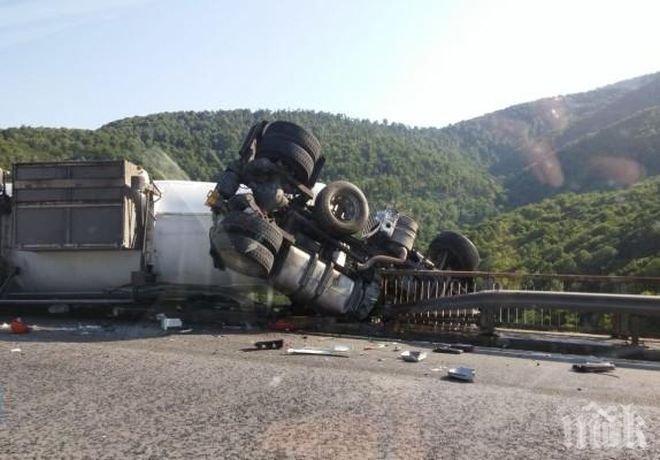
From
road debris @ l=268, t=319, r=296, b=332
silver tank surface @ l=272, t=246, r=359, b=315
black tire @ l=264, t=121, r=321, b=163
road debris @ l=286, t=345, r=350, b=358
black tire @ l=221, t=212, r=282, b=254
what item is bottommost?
road debris @ l=286, t=345, r=350, b=358

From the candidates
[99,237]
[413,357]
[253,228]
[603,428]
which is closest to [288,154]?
[253,228]

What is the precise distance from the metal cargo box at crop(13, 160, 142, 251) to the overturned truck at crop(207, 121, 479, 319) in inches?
57.9

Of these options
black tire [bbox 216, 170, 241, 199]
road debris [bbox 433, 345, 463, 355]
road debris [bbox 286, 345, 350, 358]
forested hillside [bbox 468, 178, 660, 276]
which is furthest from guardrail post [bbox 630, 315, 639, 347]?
forested hillside [bbox 468, 178, 660, 276]

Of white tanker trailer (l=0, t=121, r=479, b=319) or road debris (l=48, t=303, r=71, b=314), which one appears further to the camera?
road debris (l=48, t=303, r=71, b=314)

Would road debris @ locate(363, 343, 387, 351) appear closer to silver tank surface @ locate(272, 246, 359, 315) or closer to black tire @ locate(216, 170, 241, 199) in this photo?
silver tank surface @ locate(272, 246, 359, 315)

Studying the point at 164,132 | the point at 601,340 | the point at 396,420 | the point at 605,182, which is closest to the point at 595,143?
the point at 605,182

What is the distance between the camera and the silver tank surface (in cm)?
1001

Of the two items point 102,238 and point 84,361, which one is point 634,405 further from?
Answer: point 102,238

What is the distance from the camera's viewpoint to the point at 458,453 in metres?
3.95

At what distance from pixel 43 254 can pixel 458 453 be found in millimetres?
9003

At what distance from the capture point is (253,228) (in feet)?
30.7

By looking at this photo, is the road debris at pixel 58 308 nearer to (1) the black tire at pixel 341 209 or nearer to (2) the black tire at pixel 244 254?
(2) the black tire at pixel 244 254

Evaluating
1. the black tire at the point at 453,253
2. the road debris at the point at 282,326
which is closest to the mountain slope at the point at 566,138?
the black tire at the point at 453,253

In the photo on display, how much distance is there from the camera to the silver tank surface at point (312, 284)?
1001 cm
